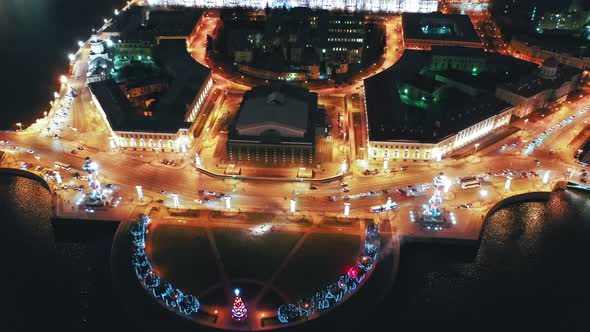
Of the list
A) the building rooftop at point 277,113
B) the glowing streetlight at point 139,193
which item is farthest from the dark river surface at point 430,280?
the building rooftop at point 277,113

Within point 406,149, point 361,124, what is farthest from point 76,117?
point 406,149

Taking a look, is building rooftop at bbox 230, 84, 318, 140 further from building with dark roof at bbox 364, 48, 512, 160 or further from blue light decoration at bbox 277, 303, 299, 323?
blue light decoration at bbox 277, 303, 299, 323

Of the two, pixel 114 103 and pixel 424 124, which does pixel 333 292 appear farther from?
pixel 114 103

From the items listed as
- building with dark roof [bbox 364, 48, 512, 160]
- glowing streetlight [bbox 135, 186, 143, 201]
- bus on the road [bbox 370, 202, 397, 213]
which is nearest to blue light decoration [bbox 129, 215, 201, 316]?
glowing streetlight [bbox 135, 186, 143, 201]

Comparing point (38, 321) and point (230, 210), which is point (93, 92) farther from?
point (38, 321)

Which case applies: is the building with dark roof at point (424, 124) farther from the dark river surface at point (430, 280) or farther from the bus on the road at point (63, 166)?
the bus on the road at point (63, 166)

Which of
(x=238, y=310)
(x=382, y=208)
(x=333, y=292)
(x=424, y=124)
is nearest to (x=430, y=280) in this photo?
(x=333, y=292)
